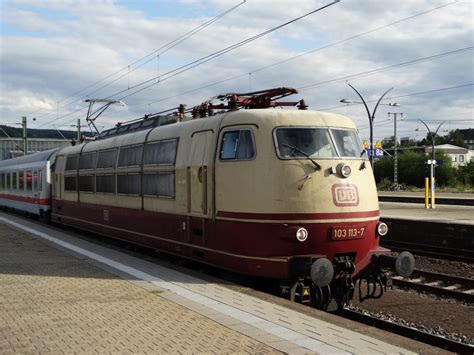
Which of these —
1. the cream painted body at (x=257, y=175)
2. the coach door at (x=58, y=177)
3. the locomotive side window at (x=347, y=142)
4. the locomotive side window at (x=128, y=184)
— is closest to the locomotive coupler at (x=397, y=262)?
the cream painted body at (x=257, y=175)

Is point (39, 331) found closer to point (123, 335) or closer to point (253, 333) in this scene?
point (123, 335)

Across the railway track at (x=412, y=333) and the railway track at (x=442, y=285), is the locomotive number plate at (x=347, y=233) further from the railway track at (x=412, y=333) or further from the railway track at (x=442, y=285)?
the railway track at (x=442, y=285)

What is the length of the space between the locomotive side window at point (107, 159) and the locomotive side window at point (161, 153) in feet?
6.77

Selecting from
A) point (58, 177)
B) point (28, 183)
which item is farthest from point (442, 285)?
point (28, 183)

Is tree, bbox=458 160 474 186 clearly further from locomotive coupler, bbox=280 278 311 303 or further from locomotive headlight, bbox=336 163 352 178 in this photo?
locomotive coupler, bbox=280 278 311 303

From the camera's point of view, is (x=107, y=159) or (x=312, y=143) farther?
(x=107, y=159)

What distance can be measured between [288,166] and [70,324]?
3792 mm

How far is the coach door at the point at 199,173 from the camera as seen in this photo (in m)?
9.37

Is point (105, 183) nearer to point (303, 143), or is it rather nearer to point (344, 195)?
point (303, 143)

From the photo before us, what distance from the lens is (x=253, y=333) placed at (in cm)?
586

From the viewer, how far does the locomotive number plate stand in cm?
812

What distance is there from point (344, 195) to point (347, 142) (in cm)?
108

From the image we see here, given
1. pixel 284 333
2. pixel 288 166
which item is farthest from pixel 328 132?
pixel 284 333

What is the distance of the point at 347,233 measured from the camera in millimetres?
8234
